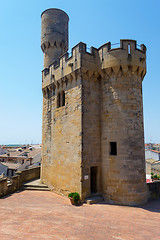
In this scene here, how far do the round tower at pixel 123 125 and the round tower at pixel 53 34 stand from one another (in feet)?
25.7

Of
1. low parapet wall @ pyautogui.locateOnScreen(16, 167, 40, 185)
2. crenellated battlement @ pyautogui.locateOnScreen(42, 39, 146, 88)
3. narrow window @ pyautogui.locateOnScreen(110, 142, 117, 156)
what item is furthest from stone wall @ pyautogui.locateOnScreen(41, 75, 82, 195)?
narrow window @ pyautogui.locateOnScreen(110, 142, 117, 156)

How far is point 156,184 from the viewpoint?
13961 millimetres

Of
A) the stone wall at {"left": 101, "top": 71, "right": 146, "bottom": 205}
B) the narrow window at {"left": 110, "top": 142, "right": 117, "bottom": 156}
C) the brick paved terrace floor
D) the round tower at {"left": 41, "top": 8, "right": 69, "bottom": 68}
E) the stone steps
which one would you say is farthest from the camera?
the round tower at {"left": 41, "top": 8, "right": 69, "bottom": 68}

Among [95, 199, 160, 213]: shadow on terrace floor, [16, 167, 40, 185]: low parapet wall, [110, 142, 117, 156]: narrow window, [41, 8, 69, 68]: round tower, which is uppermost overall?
[41, 8, 69, 68]: round tower

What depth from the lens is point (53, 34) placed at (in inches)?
769

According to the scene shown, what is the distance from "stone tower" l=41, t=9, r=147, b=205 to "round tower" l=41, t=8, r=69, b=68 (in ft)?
18.6

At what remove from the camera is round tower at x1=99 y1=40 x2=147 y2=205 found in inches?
480

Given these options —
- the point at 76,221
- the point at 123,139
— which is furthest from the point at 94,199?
the point at 123,139

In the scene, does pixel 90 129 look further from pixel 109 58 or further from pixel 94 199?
pixel 109 58

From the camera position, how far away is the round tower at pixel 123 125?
1218 cm

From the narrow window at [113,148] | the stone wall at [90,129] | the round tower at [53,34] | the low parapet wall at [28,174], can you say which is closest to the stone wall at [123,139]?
the narrow window at [113,148]

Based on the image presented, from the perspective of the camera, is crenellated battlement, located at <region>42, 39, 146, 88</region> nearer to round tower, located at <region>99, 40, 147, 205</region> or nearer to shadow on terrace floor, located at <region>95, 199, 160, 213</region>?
round tower, located at <region>99, 40, 147, 205</region>

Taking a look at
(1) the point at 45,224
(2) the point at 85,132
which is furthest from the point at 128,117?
(1) the point at 45,224

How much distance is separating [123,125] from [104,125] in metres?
1.52
